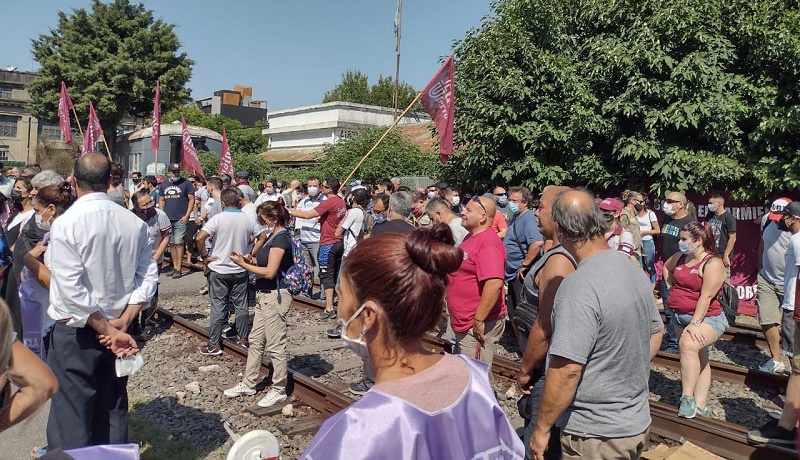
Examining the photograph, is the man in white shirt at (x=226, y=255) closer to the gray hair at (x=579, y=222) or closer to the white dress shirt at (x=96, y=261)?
the white dress shirt at (x=96, y=261)

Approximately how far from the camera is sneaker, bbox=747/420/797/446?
4.82 metres

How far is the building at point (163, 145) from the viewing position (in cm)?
3444

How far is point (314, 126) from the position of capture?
129ft

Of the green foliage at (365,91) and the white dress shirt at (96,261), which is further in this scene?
the green foliage at (365,91)

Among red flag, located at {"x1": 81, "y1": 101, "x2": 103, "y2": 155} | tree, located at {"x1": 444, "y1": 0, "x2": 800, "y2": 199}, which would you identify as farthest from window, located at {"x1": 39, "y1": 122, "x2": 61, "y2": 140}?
tree, located at {"x1": 444, "y1": 0, "x2": 800, "y2": 199}

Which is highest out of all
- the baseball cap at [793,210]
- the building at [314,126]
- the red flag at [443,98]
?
the building at [314,126]

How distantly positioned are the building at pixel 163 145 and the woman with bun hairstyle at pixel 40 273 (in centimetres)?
2810

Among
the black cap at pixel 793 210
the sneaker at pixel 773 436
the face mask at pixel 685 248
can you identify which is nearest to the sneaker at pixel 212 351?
the face mask at pixel 685 248

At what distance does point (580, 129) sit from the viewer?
13297mm

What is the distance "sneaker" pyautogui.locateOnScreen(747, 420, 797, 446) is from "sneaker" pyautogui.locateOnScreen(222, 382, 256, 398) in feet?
14.6

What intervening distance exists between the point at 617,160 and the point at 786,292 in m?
7.55

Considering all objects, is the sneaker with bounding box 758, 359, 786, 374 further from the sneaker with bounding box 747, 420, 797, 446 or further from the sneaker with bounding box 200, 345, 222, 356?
the sneaker with bounding box 200, 345, 222, 356

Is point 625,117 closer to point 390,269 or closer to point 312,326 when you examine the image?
point 312,326

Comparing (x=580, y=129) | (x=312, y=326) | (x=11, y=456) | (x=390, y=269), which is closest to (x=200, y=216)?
(x=312, y=326)
